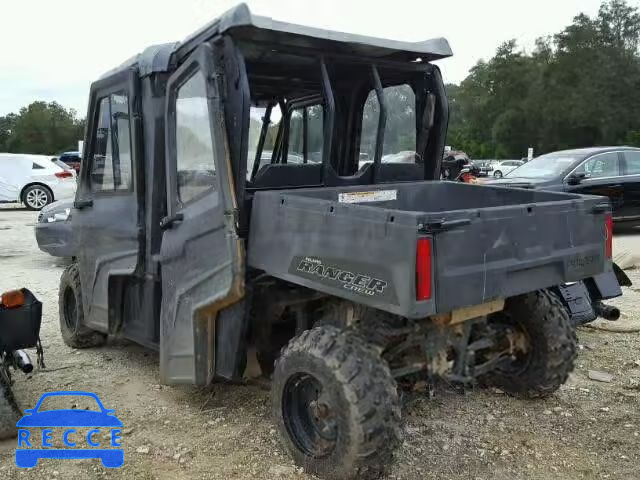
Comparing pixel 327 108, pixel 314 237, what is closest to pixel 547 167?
pixel 327 108

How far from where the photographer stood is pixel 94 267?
4.83 meters

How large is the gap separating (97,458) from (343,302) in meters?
1.54

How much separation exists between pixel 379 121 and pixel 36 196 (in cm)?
1539

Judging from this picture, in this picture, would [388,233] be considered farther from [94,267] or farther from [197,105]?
[94,267]

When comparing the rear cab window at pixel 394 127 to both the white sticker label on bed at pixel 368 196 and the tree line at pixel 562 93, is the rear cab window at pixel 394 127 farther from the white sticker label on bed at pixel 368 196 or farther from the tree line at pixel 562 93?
the tree line at pixel 562 93

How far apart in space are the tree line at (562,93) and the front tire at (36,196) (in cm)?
4137

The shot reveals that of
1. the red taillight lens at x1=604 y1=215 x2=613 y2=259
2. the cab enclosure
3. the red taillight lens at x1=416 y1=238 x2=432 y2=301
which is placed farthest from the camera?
the red taillight lens at x1=604 y1=215 x2=613 y2=259

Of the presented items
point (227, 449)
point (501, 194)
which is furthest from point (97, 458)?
point (501, 194)

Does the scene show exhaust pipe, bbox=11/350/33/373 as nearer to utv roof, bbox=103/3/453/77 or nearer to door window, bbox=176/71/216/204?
door window, bbox=176/71/216/204

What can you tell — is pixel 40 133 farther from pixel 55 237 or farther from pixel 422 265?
pixel 422 265

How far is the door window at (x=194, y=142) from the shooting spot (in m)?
3.62

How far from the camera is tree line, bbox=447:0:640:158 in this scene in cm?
5496

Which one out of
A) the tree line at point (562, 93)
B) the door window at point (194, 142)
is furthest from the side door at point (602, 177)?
the tree line at point (562, 93)

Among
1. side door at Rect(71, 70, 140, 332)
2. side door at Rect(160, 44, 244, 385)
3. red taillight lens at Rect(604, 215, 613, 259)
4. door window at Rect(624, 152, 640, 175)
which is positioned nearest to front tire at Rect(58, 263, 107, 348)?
side door at Rect(71, 70, 140, 332)
